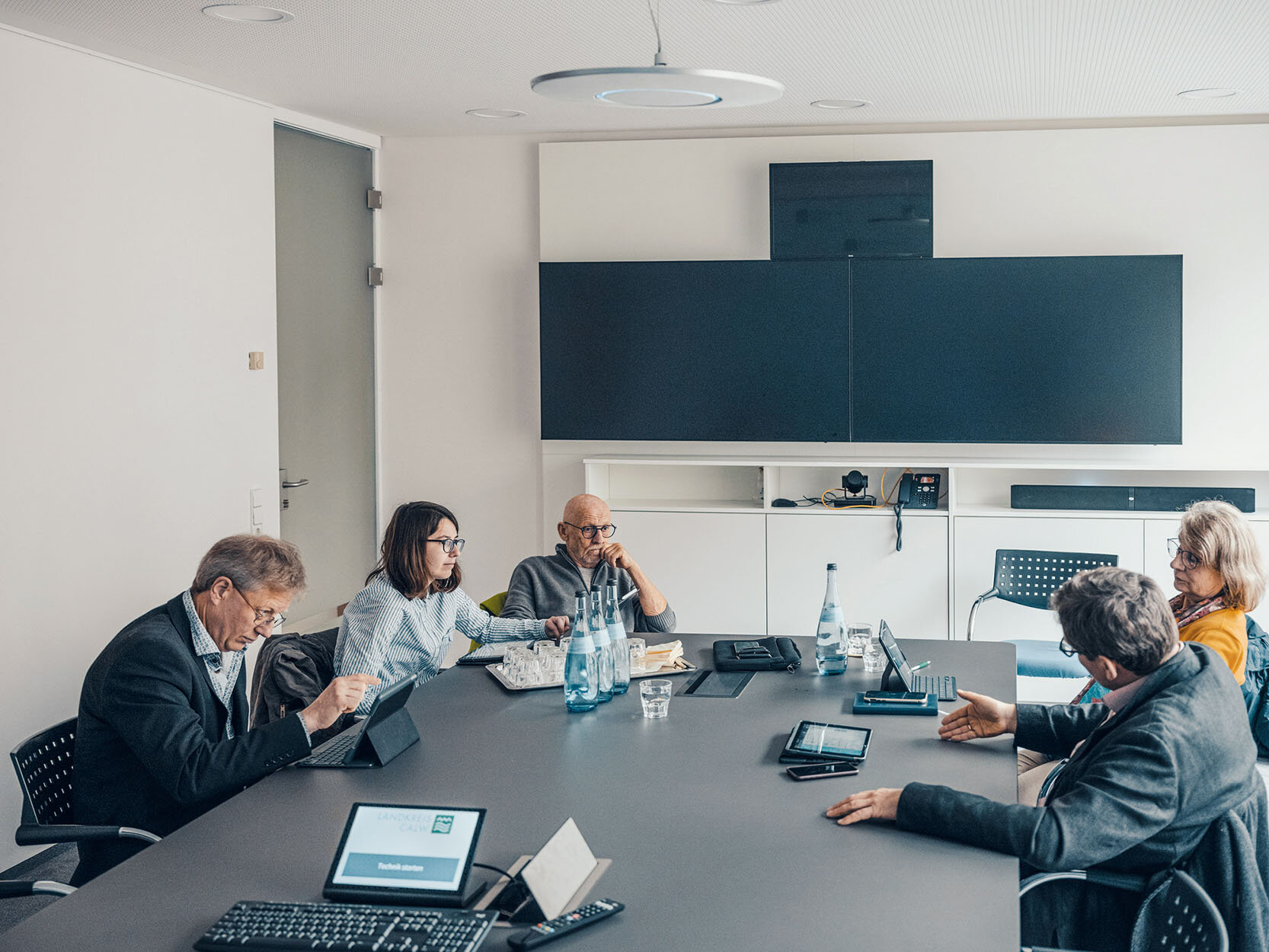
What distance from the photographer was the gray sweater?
165 inches

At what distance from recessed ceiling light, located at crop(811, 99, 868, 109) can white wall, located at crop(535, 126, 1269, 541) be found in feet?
1.38

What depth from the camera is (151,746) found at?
254 cm

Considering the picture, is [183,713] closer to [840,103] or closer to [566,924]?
[566,924]

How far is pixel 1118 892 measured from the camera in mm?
2314

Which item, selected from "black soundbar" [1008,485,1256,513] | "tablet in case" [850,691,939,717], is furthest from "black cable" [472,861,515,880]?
"black soundbar" [1008,485,1256,513]

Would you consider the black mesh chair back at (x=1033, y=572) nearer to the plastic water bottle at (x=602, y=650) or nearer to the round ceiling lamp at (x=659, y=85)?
the plastic water bottle at (x=602, y=650)

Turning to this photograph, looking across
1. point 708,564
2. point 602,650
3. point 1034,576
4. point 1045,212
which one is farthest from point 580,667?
point 1045,212

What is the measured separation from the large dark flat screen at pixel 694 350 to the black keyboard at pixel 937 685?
2.71 metres

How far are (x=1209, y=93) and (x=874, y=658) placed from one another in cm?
324

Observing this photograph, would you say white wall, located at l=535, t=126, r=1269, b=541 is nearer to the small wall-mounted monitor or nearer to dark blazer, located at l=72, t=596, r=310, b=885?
the small wall-mounted monitor

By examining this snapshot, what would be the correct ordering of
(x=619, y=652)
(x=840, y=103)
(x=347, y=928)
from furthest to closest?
(x=840, y=103) → (x=619, y=652) → (x=347, y=928)

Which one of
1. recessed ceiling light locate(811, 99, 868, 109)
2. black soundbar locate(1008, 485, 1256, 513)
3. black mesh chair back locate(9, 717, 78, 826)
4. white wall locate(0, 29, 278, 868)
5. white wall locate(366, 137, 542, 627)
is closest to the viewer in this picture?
black mesh chair back locate(9, 717, 78, 826)

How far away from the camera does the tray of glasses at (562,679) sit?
3262mm

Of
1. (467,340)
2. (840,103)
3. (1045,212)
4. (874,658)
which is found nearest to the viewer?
(874,658)
